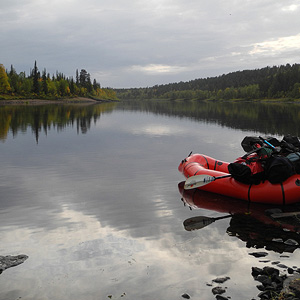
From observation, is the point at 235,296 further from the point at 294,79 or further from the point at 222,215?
the point at 294,79

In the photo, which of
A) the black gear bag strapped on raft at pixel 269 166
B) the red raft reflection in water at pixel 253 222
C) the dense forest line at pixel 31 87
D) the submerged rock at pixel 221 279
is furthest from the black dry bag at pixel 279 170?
the dense forest line at pixel 31 87

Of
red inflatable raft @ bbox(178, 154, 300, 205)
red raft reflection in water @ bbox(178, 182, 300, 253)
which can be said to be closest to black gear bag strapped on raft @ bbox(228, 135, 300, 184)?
red inflatable raft @ bbox(178, 154, 300, 205)

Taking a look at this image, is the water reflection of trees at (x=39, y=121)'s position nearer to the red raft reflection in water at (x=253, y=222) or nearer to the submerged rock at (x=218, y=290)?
the red raft reflection in water at (x=253, y=222)

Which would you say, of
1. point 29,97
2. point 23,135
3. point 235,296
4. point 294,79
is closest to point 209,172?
point 235,296

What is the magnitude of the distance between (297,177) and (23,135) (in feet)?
72.5

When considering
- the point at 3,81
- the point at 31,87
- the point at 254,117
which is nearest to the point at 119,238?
the point at 254,117

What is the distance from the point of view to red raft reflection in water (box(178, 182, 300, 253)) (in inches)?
297

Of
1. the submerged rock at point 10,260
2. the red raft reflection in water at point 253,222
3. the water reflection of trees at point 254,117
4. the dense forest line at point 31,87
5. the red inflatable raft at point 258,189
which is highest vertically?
the dense forest line at point 31,87

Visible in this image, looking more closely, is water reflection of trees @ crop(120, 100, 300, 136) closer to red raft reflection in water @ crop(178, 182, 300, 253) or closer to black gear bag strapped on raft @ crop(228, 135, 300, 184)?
black gear bag strapped on raft @ crop(228, 135, 300, 184)

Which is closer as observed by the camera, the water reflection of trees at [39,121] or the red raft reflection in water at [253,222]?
the red raft reflection in water at [253,222]

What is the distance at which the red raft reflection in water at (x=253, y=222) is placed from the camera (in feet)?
24.8

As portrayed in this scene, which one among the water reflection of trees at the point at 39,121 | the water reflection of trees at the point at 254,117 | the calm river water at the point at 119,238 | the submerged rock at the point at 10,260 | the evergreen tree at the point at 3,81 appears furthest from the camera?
the evergreen tree at the point at 3,81

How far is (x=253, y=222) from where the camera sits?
8852 mm

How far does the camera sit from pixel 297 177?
988 cm
